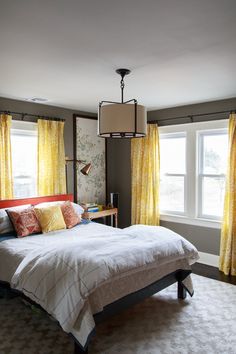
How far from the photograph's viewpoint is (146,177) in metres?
5.09

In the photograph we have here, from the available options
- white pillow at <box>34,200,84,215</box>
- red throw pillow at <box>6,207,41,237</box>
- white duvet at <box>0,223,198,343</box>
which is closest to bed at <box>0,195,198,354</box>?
white duvet at <box>0,223,198,343</box>

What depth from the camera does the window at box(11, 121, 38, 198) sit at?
4.34 m

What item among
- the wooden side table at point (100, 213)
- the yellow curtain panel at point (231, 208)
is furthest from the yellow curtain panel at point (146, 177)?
the yellow curtain panel at point (231, 208)

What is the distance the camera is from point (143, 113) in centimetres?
280

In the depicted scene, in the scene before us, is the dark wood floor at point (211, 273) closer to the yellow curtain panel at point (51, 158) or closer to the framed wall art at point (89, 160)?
the framed wall art at point (89, 160)

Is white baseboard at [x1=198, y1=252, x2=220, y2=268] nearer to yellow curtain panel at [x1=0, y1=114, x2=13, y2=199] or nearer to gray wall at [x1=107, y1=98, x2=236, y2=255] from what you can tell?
gray wall at [x1=107, y1=98, x2=236, y2=255]

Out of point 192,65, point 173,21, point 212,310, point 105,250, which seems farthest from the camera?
point 212,310

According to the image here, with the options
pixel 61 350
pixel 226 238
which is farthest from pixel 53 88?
pixel 226 238

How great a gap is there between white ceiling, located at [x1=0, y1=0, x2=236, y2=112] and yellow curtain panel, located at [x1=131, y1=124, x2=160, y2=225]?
128 centimetres

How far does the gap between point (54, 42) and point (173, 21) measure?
3.03 feet

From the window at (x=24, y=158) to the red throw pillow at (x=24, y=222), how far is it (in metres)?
0.80

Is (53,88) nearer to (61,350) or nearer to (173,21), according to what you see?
(173,21)

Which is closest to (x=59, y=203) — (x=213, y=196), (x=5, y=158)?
(x=5, y=158)

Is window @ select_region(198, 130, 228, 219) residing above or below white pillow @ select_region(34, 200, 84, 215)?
above
